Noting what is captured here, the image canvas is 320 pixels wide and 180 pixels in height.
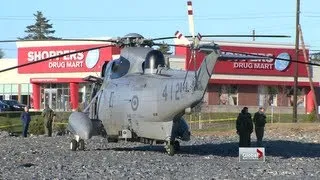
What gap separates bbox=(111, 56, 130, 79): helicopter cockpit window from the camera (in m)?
26.1

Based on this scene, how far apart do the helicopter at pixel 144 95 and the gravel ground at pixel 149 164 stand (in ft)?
2.48

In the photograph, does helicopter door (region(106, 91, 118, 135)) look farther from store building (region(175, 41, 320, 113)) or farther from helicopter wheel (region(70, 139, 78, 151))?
store building (region(175, 41, 320, 113))

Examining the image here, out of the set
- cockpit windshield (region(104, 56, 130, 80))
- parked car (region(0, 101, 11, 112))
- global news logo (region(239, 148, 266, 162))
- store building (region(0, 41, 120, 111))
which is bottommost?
global news logo (region(239, 148, 266, 162))

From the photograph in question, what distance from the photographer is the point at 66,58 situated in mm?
79062

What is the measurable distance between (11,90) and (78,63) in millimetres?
21096

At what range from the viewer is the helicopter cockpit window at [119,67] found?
1029 inches

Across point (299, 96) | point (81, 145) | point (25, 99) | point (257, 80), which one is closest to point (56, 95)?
point (25, 99)

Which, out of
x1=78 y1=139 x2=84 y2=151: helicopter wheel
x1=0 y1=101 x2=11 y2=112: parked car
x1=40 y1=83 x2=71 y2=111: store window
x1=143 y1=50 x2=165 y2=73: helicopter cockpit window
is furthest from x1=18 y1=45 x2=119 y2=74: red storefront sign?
x1=143 y1=50 x2=165 y2=73: helicopter cockpit window

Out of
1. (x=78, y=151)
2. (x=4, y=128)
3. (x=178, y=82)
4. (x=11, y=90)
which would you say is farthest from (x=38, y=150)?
(x=11, y=90)

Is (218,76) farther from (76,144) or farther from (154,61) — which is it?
(154,61)

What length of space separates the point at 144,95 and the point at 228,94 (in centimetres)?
5554

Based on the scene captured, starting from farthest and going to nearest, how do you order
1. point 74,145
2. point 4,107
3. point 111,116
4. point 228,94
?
point 228,94 → point 4,107 → point 74,145 → point 111,116

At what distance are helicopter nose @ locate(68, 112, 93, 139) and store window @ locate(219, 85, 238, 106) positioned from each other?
52938 millimetres

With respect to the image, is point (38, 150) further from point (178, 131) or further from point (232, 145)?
point (232, 145)
